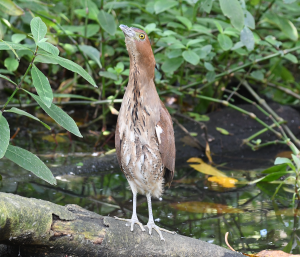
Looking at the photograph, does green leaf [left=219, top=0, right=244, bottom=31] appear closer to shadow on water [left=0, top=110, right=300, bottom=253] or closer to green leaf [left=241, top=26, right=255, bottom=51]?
green leaf [left=241, top=26, right=255, bottom=51]

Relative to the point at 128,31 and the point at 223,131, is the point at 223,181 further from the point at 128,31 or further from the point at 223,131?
the point at 128,31

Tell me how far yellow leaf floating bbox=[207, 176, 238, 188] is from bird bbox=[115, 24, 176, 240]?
163 centimetres

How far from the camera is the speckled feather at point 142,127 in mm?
2885

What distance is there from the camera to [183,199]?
4.25 m

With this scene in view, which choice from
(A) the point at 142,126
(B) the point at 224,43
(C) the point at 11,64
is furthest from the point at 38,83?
(B) the point at 224,43

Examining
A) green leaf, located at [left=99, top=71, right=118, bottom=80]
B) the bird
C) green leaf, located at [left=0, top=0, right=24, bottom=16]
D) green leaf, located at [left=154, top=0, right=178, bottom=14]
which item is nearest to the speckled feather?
the bird

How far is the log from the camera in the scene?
2248 mm

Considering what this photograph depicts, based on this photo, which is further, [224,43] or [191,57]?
[224,43]

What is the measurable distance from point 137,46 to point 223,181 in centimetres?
255

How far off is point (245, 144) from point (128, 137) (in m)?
3.39

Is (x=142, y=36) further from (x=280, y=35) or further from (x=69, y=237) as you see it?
(x=280, y=35)

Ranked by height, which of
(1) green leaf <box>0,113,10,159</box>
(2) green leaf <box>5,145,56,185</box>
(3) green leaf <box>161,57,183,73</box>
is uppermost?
(3) green leaf <box>161,57,183,73</box>

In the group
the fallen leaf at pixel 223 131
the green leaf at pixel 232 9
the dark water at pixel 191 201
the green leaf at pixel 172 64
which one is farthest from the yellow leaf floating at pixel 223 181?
the green leaf at pixel 232 9

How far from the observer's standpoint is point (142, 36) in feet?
9.27
